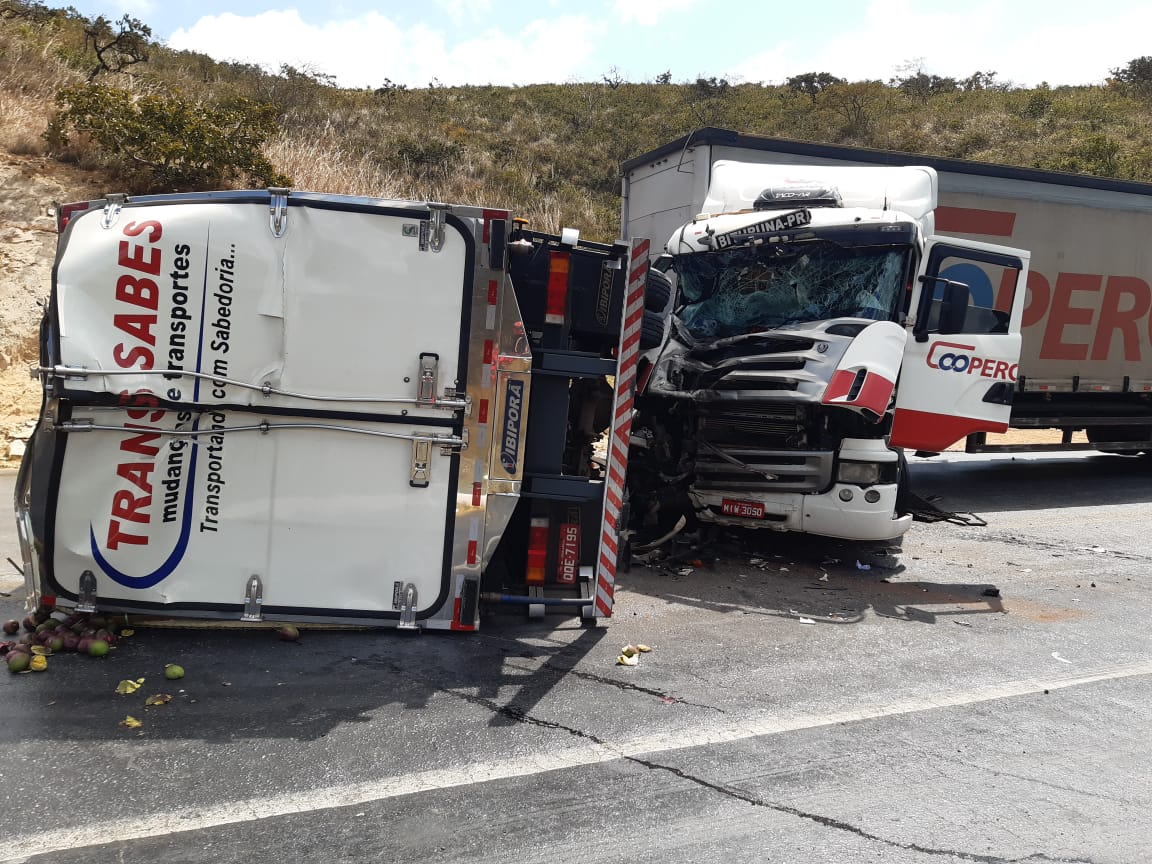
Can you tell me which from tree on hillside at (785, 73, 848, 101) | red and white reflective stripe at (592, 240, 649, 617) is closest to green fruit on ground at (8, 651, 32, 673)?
red and white reflective stripe at (592, 240, 649, 617)

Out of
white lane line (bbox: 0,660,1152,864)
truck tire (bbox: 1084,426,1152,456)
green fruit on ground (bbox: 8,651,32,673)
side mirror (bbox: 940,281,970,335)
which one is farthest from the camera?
truck tire (bbox: 1084,426,1152,456)

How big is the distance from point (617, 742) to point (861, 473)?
147 inches

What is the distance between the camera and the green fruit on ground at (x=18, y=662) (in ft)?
14.5

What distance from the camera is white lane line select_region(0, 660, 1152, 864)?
3168mm

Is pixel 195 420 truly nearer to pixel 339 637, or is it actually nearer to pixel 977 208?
pixel 339 637

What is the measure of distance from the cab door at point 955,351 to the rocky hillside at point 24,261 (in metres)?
9.56

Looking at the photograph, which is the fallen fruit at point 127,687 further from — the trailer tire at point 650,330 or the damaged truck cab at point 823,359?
the damaged truck cab at point 823,359

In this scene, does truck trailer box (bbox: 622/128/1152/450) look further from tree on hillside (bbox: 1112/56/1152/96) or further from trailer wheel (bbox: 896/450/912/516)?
tree on hillside (bbox: 1112/56/1152/96)

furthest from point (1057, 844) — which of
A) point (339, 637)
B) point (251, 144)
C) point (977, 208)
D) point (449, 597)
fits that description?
point (251, 144)

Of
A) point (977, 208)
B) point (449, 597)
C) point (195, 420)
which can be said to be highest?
point (977, 208)

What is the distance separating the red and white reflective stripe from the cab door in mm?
2805

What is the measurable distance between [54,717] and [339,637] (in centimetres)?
150

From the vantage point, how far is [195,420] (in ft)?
15.8

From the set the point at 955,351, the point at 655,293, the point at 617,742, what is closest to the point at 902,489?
the point at 955,351
